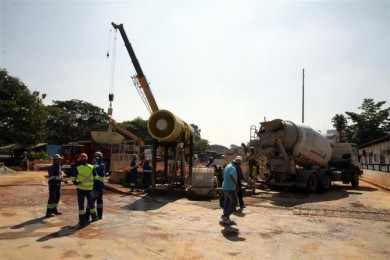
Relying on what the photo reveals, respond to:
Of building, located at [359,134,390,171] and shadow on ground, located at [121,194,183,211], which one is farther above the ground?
building, located at [359,134,390,171]

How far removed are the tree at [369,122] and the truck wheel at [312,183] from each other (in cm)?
3220

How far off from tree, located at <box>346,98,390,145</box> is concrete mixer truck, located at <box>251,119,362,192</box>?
Answer: 30571mm

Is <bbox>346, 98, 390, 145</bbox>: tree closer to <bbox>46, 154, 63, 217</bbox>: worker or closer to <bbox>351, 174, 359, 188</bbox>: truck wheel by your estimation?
<bbox>351, 174, 359, 188</bbox>: truck wheel

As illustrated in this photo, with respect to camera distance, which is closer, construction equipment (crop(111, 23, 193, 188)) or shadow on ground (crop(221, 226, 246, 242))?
shadow on ground (crop(221, 226, 246, 242))

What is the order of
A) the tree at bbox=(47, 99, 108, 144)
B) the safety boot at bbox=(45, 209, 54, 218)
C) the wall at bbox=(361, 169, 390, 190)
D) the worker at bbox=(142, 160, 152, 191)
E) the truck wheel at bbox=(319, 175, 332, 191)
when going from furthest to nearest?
the tree at bbox=(47, 99, 108, 144) < the wall at bbox=(361, 169, 390, 190) < the truck wheel at bbox=(319, 175, 332, 191) < the worker at bbox=(142, 160, 152, 191) < the safety boot at bbox=(45, 209, 54, 218)

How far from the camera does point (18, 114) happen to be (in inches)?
1502

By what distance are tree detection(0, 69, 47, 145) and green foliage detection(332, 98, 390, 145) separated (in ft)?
125

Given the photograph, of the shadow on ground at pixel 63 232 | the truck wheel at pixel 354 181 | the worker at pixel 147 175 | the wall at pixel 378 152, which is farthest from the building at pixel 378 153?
the shadow on ground at pixel 63 232

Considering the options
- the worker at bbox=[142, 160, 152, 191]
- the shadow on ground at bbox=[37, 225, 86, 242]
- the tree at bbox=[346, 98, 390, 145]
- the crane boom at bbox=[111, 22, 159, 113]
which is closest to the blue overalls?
the shadow on ground at bbox=[37, 225, 86, 242]

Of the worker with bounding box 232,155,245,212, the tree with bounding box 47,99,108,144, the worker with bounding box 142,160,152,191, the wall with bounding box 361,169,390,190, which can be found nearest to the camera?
the worker with bounding box 232,155,245,212

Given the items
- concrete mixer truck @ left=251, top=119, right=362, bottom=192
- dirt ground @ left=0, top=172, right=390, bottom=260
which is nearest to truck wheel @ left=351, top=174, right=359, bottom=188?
concrete mixer truck @ left=251, top=119, right=362, bottom=192

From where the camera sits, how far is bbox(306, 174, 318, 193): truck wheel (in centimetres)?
1717

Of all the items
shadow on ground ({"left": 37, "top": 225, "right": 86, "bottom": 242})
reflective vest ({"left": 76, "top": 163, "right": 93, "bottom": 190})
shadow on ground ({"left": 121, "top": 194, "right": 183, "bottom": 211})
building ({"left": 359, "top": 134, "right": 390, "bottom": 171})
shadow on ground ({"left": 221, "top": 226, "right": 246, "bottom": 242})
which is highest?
building ({"left": 359, "top": 134, "right": 390, "bottom": 171})

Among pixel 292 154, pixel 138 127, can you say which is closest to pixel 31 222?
pixel 292 154
